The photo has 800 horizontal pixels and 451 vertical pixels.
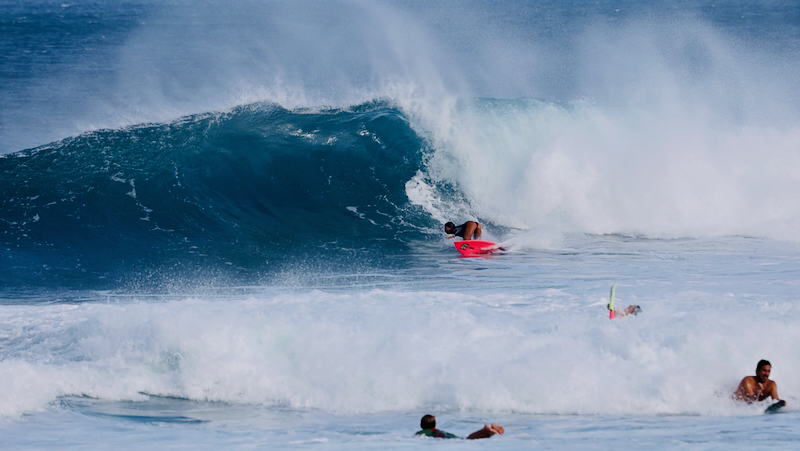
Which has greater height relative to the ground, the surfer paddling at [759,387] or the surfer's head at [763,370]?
the surfer's head at [763,370]

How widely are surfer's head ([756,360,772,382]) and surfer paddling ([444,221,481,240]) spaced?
6066 millimetres

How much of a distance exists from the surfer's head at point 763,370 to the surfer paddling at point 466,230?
19.9ft

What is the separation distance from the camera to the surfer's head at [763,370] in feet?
23.2

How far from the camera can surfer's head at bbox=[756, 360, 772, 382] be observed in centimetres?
708

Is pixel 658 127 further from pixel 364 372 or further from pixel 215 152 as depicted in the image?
pixel 364 372

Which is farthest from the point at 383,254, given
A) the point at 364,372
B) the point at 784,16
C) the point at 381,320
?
the point at 784,16

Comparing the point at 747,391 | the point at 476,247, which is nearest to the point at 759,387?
the point at 747,391

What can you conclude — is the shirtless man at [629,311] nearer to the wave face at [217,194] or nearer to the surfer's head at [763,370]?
the surfer's head at [763,370]

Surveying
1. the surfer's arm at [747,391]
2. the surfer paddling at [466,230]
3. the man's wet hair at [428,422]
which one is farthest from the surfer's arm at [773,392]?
the surfer paddling at [466,230]

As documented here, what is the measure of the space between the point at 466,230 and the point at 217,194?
5500 millimetres

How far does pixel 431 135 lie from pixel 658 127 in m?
5.11

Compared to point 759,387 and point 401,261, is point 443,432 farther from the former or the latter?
point 401,261

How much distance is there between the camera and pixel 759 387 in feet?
23.4

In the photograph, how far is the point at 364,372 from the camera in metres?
7.87
